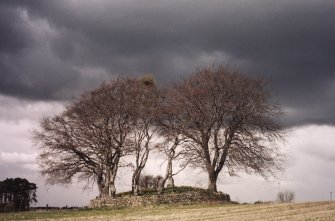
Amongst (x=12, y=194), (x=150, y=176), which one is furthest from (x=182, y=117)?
(x=12, y=194)

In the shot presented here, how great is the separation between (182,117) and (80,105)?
1134 centimetres

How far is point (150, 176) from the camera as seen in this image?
65.8 metres

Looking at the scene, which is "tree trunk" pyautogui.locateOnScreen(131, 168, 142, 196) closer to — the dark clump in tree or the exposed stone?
the exposed stone

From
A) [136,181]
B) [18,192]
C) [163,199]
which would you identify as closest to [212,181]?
[163,199]

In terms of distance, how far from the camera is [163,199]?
151ft

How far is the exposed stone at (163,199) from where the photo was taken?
45.9 metres

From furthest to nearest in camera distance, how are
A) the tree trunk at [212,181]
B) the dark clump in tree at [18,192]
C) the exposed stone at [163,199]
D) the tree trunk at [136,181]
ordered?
the dark clump in tree at [18,192]
the tree trunk at [136,181]
the tree trunk at [212,181]
the exposed stone at [163,199]

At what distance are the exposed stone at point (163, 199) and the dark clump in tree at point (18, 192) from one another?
589 inches

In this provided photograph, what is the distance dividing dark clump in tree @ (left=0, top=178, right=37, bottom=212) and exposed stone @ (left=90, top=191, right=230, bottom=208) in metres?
14.9

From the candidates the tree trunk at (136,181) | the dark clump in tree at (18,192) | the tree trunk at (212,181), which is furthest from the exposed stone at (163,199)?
the dark clump in tree at (18,192)

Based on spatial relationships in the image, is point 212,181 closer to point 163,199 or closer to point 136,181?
point 163,199

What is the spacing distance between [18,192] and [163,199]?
2264 centimetres

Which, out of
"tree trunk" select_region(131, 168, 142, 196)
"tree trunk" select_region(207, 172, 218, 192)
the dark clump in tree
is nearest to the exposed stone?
"tree trunk" select_region(207, 172, 218, 192)

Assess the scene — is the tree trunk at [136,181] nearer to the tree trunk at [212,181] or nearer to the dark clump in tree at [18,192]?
the tree trunk at [212,181]
